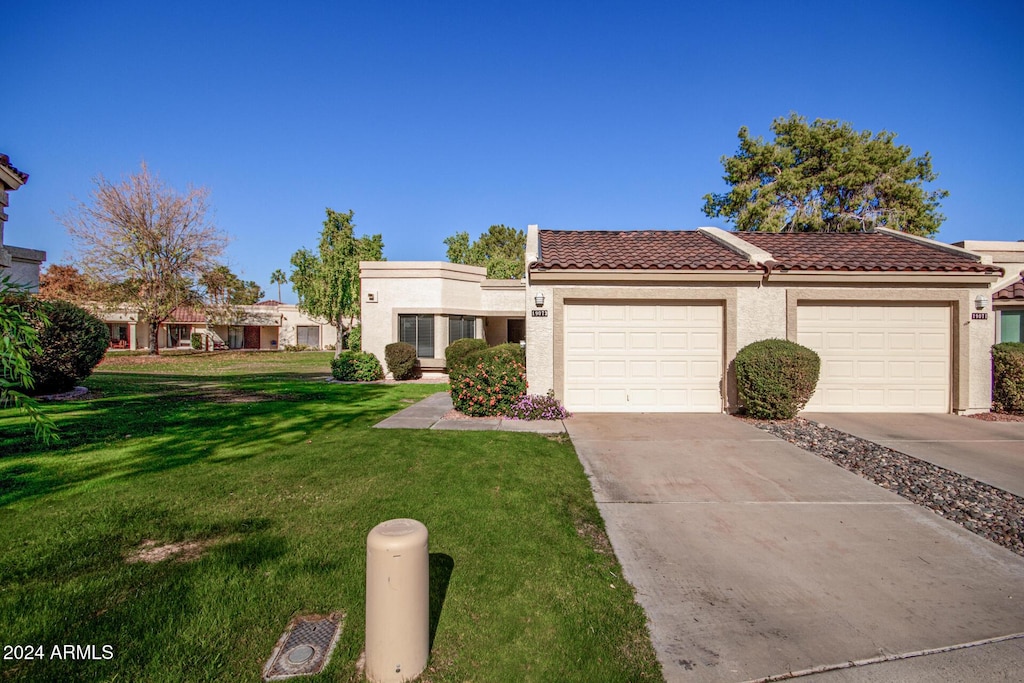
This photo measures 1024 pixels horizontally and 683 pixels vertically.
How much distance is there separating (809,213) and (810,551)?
2737cm

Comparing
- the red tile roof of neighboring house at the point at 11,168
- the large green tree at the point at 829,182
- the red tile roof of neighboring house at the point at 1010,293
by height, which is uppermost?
the large green tree at the point at 829,182

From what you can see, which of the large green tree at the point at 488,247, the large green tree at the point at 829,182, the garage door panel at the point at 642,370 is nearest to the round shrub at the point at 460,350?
the garage door panel at the point at 642,370

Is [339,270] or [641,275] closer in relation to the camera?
[641,275]

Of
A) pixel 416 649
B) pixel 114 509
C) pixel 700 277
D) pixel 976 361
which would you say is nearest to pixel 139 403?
pixel 114 509

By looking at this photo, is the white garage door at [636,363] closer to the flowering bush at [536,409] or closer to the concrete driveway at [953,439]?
the flowering bush at [536,409]

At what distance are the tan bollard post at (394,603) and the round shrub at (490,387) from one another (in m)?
7.04

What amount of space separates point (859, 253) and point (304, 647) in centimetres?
1296

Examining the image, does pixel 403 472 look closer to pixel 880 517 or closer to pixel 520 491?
pixel 520 491

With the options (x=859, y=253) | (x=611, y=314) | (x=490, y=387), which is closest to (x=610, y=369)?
(x=611, y=314)

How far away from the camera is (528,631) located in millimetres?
2791

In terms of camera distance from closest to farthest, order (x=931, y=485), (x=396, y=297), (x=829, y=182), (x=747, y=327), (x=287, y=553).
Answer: (x=287, y=553) < (x=931, y=485) < (x=747, y=327) < (x=396, y=297) < (x=829, y=182)

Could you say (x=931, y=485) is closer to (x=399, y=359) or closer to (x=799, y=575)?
(x=799, y=575)

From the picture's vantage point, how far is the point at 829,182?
2520 centimetres

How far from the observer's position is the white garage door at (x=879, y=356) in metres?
9.95
